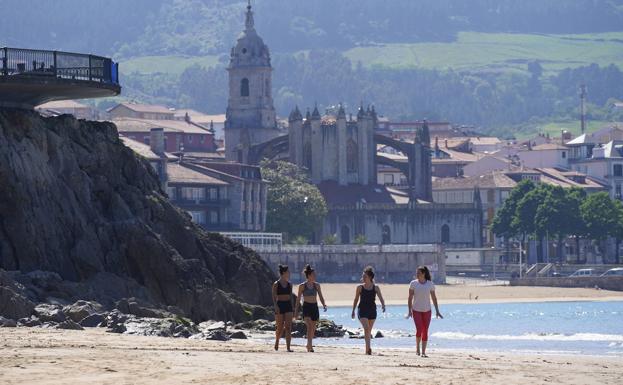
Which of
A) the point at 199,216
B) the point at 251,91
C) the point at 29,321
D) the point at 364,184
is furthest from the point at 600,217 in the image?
the point at 29,321

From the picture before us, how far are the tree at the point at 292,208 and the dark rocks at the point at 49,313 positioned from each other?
104 meters

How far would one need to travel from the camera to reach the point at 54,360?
29.5 m

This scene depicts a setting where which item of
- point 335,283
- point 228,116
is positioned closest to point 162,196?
point 335,283

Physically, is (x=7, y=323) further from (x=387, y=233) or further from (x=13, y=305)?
(x=387, y=233)

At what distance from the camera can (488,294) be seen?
4683 inches

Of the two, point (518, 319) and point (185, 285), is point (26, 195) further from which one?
point (518, 319)

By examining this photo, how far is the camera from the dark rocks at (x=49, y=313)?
39.9 meters

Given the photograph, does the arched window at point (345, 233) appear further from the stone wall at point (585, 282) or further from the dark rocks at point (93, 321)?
the dark rocks at point (93, 321)

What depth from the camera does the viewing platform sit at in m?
48.6

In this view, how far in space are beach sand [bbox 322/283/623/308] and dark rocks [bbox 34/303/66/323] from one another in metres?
66.8

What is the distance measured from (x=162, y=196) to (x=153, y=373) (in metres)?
24.9

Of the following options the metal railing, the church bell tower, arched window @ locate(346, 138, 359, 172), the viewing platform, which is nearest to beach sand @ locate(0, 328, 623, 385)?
the viewing platform

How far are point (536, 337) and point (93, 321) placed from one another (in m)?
23.1

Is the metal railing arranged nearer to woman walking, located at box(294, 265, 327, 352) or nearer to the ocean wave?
the ocean wave
